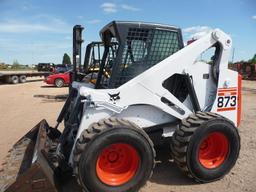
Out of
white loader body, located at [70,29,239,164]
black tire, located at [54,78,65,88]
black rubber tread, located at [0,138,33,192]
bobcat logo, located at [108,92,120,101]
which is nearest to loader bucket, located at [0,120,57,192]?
black rubber tread, located at [0,138,33,192]

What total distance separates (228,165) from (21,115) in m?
7.58

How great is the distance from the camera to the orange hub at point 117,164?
3.84 m

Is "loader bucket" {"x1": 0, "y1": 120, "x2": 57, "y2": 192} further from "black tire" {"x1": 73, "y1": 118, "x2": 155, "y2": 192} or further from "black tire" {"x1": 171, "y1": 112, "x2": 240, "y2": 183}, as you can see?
"black tire" {"x1": 171, "y1": 112, "x2": 240, "y2": 183}

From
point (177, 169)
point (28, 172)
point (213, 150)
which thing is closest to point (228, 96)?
point (213, 150)

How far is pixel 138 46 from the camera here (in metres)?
4.37

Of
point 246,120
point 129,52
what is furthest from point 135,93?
point 246,120

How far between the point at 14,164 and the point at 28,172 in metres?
1.17

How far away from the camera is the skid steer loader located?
3732 mm

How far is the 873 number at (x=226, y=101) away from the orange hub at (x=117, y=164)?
172 cm

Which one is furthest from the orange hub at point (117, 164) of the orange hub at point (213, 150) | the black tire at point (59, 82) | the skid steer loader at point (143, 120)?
the black tire at point (59, 82)

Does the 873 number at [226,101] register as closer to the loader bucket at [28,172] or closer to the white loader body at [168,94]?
the white loader body at [168,94]

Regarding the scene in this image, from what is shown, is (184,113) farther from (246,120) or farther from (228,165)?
(246,120)

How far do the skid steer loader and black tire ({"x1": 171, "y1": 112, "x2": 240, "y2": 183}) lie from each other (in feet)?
0.04

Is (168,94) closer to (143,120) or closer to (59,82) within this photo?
(143,120)
